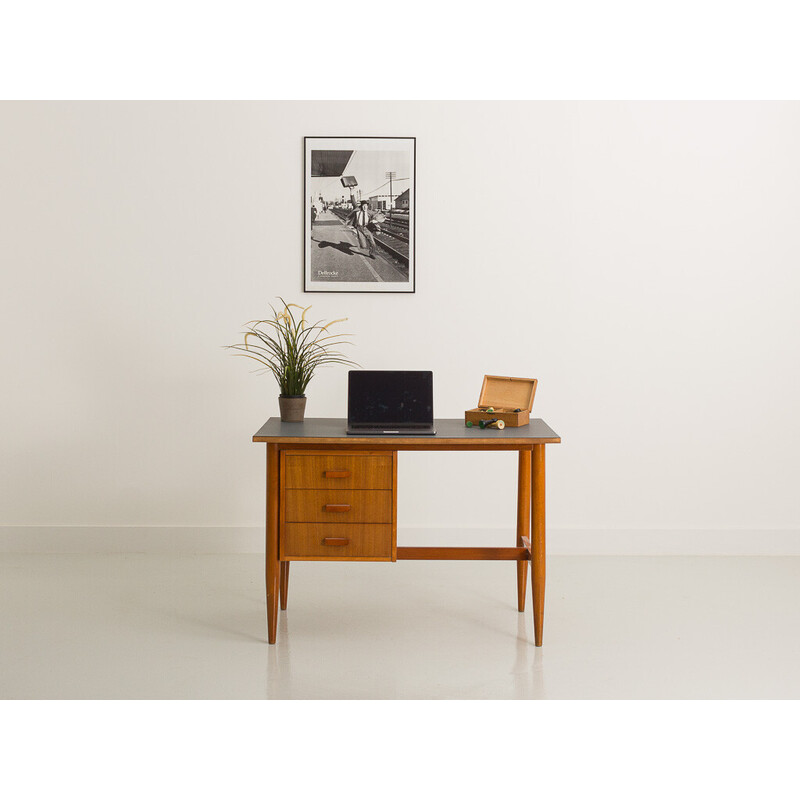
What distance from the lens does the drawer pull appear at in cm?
343

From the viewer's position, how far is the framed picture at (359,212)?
4719 millimetres

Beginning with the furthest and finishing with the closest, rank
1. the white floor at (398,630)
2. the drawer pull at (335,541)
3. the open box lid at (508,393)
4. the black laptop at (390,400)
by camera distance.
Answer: the open box lid at (508,393)
the black laptop at (390,400)
the drawer pull at (335,541)
the white floor at (398,630)

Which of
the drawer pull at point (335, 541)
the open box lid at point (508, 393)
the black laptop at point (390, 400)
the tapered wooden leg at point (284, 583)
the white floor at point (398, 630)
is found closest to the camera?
the white floor at point (398, 630)

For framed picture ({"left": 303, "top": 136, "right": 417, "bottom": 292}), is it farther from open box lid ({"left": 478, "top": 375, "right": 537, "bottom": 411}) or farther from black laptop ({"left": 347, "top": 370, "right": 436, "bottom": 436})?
black laptop ({"left": 347, "top": 370, "right": 436, "bottom": 436})

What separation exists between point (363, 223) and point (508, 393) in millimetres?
1440

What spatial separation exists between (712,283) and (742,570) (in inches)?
60.4

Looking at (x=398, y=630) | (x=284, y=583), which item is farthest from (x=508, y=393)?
(x=284, y=583)

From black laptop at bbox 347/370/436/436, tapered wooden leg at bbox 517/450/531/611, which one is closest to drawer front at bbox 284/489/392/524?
black laptop at bbox 347/370/436/436

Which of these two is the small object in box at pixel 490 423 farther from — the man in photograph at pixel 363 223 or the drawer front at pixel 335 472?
the man in photograph at pixel 363 223

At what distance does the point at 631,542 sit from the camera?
4.89m

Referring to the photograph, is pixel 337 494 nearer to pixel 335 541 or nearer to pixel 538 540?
pixel 335 541

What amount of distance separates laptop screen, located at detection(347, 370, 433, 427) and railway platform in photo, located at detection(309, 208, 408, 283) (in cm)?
126

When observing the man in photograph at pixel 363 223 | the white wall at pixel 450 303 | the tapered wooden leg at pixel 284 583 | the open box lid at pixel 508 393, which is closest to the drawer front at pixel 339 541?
the tapered wooden leg at pixel 284 583

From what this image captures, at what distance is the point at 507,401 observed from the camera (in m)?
3.83
